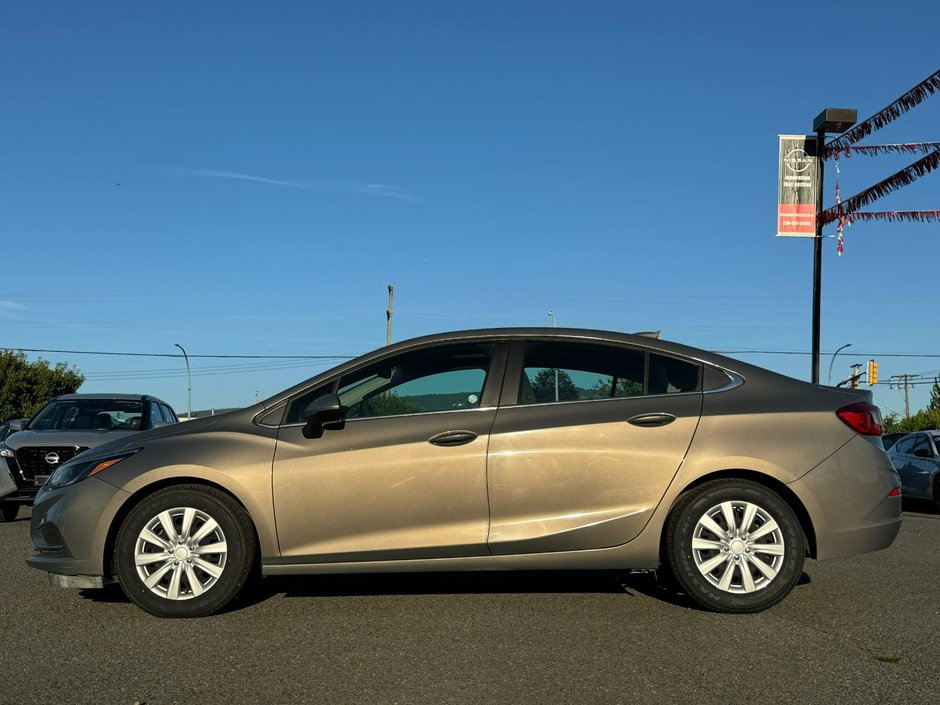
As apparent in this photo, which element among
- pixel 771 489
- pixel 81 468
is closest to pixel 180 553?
pixel 81 468

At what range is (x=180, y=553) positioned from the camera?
19.1 feet

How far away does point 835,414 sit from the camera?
6.06m

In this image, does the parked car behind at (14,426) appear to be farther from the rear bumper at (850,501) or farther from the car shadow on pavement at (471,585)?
the rear bumper at (850,501)

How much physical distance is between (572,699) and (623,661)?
2.24 feet

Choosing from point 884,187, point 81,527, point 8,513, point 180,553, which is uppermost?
point 884,187

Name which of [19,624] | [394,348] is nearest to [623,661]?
[394,348]

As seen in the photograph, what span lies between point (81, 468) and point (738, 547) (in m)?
3.90

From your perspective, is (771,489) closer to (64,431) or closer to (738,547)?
(738,547)

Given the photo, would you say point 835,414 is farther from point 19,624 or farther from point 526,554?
point 19,624

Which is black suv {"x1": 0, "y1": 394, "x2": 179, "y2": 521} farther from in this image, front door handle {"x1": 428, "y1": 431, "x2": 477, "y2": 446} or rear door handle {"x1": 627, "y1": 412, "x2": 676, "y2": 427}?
Answer: rear door handle {"x1": 627, "y1": 412, "x2": 676, "y2": 427}

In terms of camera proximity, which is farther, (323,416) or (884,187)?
(884,187)

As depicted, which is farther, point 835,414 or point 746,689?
point 835,414

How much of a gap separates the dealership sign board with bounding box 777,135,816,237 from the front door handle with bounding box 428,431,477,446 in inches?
624

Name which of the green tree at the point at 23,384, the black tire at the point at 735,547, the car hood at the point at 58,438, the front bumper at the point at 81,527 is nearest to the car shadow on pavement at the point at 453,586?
the black tire at the point at 735,547
